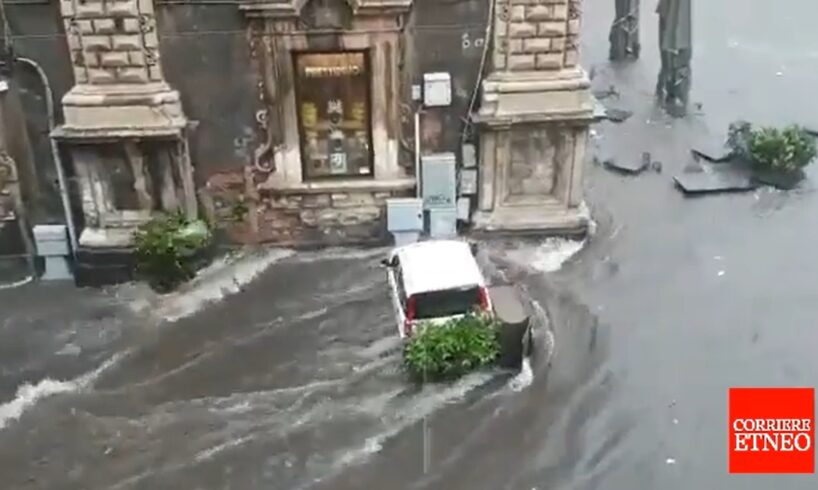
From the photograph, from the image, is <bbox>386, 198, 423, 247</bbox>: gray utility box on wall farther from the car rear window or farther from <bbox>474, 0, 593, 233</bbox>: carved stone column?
the car rear window

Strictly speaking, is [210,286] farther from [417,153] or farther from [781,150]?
[781,150]

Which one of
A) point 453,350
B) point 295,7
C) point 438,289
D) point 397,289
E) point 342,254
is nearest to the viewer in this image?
point 453,350

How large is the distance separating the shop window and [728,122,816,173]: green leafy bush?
7225 mm

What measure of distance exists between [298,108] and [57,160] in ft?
12.0

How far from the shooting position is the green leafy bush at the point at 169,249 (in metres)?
14.2

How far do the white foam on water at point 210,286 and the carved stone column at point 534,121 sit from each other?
11.5ft

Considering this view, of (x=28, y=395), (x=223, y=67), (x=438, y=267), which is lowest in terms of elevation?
(x=28, y=395)

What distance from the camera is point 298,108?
1454cm

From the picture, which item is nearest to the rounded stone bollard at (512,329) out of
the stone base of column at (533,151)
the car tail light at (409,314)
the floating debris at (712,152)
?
the car tail light at (409,314)

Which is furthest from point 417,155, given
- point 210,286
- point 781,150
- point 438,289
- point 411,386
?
point 781,150

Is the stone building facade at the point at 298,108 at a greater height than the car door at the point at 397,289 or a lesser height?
greater

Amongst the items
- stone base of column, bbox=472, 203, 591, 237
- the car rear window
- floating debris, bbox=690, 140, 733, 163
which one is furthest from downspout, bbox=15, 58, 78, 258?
floating debris, bbox=690, 140, 733, 163

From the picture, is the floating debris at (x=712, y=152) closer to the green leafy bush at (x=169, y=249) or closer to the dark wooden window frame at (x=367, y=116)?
the dark wooden window frame at (x=367, y=116)

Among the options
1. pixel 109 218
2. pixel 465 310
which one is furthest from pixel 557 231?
pixel 109 218
